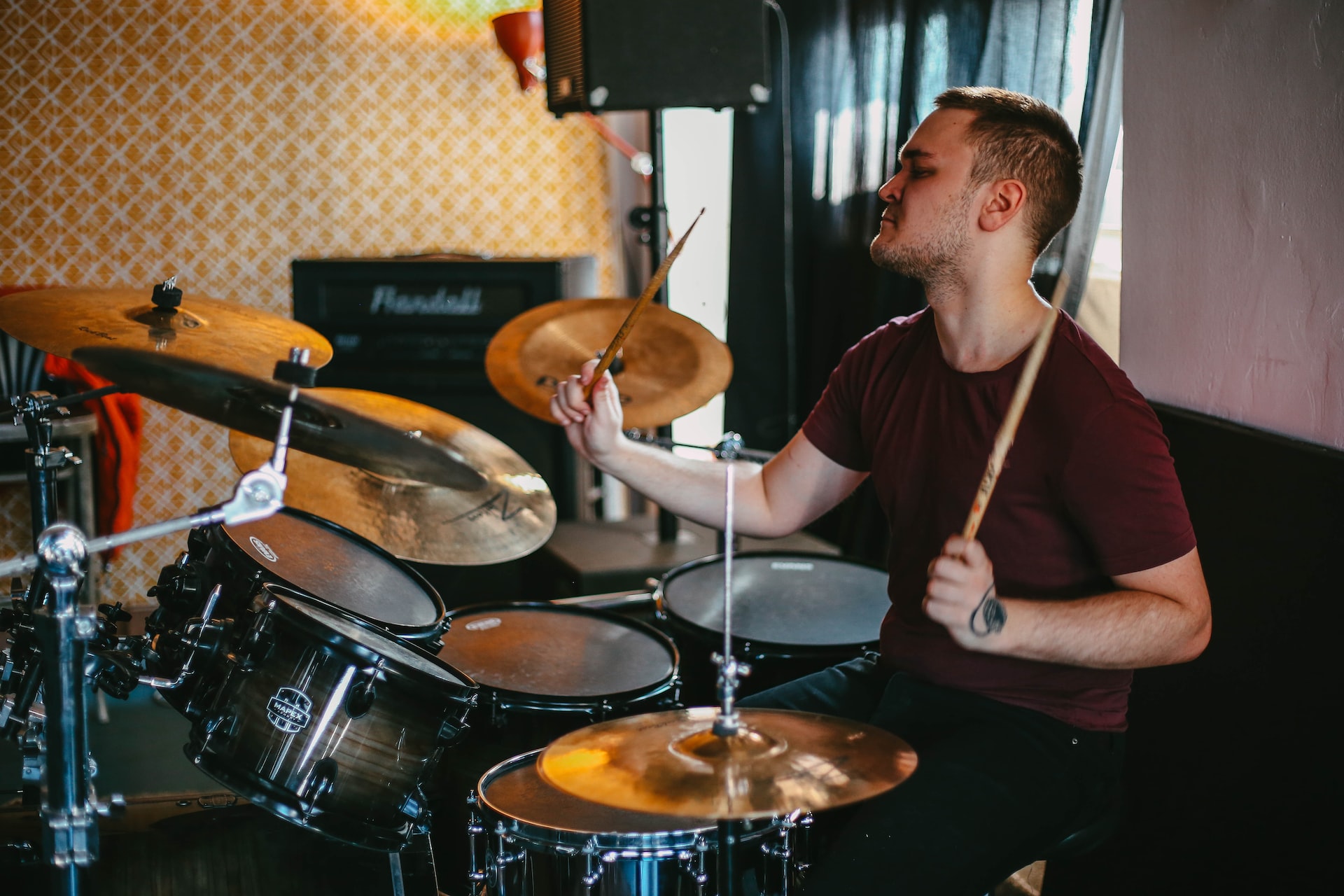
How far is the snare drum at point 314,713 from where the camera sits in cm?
150

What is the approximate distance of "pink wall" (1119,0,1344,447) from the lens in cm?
155

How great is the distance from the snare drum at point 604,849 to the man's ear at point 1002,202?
2.70 ft

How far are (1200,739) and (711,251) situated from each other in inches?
96.7

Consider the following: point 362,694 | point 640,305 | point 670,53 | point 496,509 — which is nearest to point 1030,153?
point 640,305

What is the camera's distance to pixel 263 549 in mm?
1695

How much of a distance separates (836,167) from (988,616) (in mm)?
2085

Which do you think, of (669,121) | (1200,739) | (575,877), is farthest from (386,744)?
(669,121)

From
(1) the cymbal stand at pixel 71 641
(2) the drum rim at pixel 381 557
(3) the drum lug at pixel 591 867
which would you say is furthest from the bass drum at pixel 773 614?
(1) the cymbal stand at pixel 71 641

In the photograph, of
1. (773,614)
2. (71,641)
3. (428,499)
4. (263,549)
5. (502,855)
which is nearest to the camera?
(71,641)

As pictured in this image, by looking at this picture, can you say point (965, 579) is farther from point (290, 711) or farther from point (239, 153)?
point (239, 153)

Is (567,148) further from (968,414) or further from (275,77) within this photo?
(968,414)

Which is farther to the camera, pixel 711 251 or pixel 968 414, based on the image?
pixel 711 251

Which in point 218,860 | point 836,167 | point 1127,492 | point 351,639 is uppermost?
point 836,167

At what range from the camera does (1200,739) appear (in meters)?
1.81
